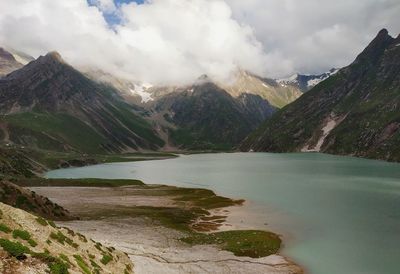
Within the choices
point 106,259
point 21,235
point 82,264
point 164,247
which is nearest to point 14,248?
point 21,235

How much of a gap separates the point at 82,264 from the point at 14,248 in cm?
709

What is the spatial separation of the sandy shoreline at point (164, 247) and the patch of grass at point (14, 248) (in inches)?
700

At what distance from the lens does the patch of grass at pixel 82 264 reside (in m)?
33.5

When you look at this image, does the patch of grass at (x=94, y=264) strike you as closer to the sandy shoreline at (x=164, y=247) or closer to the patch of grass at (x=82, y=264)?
the patch of grass at (x=82, y=264)

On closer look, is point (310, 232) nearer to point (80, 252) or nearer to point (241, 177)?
point (80, 252)

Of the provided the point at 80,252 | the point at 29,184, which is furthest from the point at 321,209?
the point at 29,184

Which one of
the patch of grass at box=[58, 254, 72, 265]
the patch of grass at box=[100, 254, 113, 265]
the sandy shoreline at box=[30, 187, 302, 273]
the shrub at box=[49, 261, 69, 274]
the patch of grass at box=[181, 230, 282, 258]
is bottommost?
the sandy shoreline at box=[30, 187, 302, 273]

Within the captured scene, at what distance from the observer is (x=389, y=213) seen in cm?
8594

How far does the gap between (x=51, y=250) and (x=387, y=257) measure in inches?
1664

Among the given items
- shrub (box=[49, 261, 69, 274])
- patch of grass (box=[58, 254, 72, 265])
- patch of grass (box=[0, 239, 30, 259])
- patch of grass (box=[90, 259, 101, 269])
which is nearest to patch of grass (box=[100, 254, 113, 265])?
patch of grass (box=[90, 259, 101, 269])

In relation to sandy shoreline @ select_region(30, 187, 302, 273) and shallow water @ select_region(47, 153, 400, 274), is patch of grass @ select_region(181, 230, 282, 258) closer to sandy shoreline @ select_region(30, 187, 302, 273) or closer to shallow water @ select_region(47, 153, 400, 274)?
sandy shoreline @ select_region(30, 187, 302, 273)

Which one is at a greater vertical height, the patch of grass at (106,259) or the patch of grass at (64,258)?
the patch of grass at (64,258)

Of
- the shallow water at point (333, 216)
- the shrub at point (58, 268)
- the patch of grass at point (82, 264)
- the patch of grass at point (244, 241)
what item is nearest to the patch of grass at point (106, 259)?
the patch of grass at point (82, 264)

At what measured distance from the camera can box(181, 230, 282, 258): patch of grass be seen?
60.1 meters
